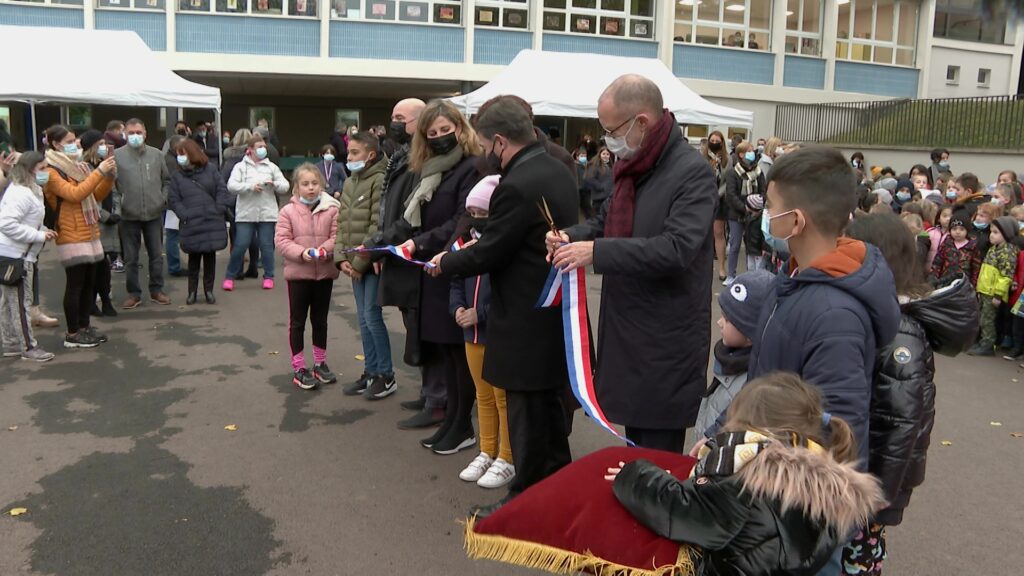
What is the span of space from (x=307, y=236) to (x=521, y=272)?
9.78 feet

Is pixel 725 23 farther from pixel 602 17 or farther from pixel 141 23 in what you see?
pixel 141 23

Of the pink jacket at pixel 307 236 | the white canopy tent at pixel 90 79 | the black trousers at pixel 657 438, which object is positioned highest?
the white canopy tent at pixel 90 79

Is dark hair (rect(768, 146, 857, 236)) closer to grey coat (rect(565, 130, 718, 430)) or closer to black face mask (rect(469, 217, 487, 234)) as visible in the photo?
grey coat (rect(565, 130, 718, 430))

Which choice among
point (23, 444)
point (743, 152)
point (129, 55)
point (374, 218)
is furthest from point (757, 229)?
point (129, 55)

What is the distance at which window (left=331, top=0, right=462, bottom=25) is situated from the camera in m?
23.9

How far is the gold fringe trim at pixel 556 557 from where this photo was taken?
2.05 meters

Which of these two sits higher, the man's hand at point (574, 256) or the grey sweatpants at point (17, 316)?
the man's hand at point (574, 256)

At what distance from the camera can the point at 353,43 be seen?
24.0 metres

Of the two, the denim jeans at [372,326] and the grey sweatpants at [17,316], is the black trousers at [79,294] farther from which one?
the denim jeans at [372,326]

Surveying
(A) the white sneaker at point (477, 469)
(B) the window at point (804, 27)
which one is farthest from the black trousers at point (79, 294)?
(B) the window at point (804, 27)

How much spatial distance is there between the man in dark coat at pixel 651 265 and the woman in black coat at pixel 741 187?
7.65m

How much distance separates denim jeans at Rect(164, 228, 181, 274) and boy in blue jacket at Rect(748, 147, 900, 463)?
10.0 metres

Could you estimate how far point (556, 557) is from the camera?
87.3 inches

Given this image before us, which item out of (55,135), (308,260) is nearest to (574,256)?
(308,260)
